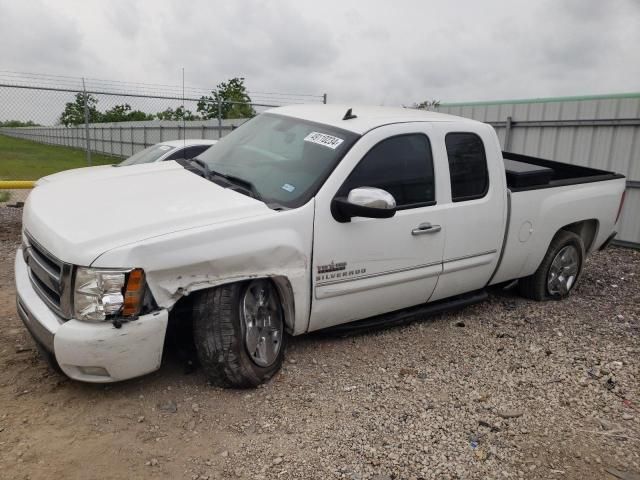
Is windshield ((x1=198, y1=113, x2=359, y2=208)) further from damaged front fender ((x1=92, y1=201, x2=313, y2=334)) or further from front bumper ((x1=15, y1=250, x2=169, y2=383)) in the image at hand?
front bumper ((x1=15, y1=250, x2=169, y2=383))

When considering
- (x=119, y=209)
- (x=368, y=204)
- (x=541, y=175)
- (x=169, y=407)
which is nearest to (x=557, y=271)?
(x=541, y=175)

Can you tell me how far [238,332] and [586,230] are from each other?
429 centimetres

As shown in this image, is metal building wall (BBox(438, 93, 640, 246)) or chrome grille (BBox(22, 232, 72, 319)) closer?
chrome grille (BBox(22, 232, 72, 319))

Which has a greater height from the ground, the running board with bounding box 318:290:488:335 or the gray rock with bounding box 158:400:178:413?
the running board with bounding box 318:290:488:335

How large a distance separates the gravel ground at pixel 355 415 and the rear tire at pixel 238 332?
0.49 feet

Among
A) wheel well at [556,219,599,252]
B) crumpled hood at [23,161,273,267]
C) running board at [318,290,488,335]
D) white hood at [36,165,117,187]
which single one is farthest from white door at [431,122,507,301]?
white hood at [36,165,117,187]

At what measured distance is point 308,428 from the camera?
312 cm

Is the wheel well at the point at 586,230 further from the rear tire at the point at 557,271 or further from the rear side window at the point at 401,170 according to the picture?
the rear side window at the point at 401,170

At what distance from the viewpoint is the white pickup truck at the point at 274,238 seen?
9.57ft

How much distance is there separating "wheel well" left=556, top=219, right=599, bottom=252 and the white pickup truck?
2.37ft

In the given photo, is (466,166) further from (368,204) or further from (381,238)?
(368,204)

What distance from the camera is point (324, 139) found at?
3.96m

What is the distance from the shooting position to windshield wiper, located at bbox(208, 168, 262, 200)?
3.64m

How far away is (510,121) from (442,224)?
7.06m
